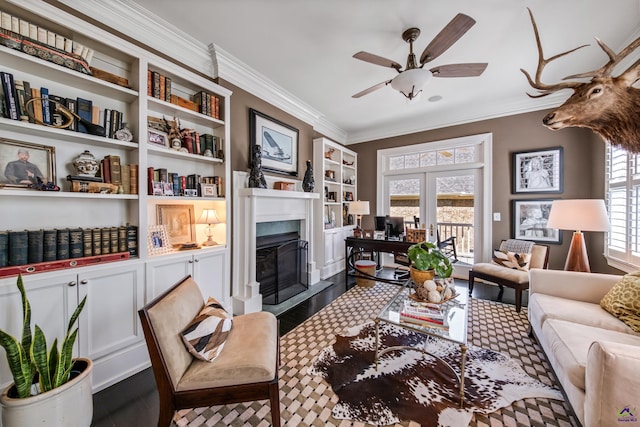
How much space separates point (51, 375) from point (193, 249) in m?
1.13

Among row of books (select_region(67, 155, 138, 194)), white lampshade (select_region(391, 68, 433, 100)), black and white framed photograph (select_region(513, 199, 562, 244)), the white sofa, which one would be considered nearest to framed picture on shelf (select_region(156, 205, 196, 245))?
row of books (select_region(67, 155, 138, 194))

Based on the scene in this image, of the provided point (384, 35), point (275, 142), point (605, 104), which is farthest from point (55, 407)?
point (605, 104)

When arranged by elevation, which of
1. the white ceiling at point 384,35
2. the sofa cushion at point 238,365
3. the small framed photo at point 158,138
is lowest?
the sofa cushion at point 238,365

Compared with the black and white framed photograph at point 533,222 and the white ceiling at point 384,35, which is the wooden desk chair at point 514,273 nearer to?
the black and white framed photograph at point 533,222

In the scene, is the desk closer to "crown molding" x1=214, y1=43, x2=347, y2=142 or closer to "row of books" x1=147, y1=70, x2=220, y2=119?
"crown molding" x1=214, y1=43, x2=347, y2=142

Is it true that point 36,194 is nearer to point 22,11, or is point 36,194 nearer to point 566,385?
point 22,11

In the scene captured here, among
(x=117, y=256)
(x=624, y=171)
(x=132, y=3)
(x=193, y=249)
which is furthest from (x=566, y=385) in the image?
(x=132, y=3)

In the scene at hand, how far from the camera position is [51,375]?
1262 mm

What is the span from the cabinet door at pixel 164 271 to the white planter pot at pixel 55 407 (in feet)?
2.11

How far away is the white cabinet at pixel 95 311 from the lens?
1.35 metres

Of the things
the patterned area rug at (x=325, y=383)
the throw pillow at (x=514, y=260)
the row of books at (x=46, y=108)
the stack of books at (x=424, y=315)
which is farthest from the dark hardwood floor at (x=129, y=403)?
the throw pillow at (x=514, y=260)

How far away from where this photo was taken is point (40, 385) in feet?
3.78

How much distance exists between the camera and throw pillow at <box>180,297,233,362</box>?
4.11 feet

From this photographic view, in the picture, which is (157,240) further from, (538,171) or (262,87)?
(538,171)
